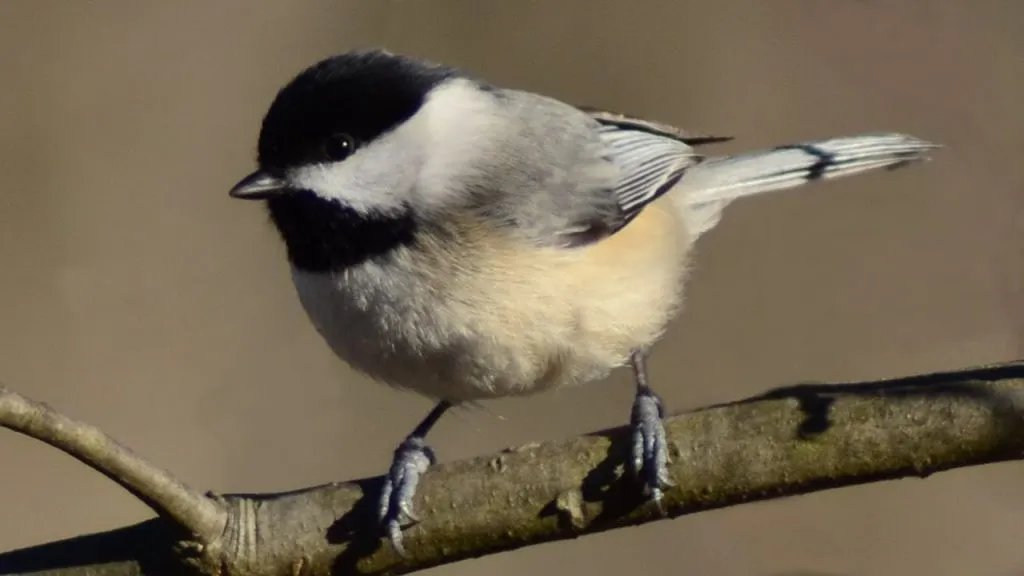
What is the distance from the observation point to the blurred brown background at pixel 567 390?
248cm

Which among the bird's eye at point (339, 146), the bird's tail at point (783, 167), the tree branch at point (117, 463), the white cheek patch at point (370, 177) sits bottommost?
the tree branch at point (117, 463)

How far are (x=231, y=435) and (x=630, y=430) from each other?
64.6 inches

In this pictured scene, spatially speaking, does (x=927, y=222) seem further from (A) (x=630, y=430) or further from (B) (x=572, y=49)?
(A) (x=630, y=430)

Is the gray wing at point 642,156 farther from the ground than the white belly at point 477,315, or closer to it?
farther from the ground

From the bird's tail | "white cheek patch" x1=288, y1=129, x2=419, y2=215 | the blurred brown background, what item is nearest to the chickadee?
"white cheek patch" x1=288, y1=129, x2=419, y2=215

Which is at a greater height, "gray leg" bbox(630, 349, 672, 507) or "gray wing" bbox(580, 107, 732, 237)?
"gray wing" bbox(580, 107, 732, 237)

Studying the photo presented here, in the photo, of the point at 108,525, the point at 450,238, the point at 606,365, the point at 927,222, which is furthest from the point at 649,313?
the point at 108,525

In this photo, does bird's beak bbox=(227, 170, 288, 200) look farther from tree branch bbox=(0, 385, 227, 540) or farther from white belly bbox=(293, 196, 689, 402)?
tree branch bbox=(0, 385, 227, 540)

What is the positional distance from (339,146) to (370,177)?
0.05m

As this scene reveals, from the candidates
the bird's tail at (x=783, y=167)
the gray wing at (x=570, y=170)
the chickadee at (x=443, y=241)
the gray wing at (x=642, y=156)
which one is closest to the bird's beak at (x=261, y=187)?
the chickadee at (x=443, y=241)

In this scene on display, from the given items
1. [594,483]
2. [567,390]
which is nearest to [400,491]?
[594,483]

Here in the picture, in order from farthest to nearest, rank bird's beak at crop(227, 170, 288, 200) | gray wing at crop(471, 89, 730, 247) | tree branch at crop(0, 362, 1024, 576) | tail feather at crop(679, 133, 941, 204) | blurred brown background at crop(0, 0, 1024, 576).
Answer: blurred brown background at crop(0, 0, 1024, 576) < tail feather at crop(679, 133, 941, 204) < gray wing at crop(471, 89, 730, 247) < bird's beak at crop(227, 170, 288, 200) < tree branch at crop(0, 362, 1024, 576)

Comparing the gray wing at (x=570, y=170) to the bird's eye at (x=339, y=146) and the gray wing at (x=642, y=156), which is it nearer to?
the gray wing at (x=642, y=156)

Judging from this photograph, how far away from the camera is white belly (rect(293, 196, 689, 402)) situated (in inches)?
51.1
